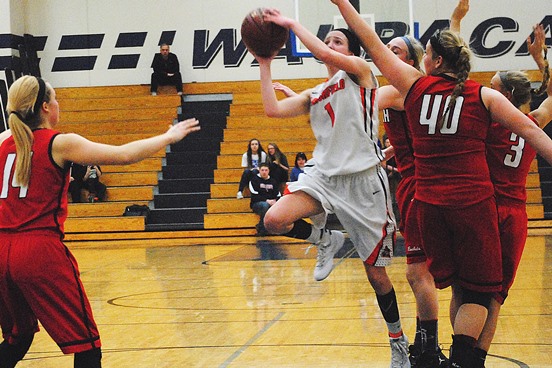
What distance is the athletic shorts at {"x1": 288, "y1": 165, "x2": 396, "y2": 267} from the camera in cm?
488

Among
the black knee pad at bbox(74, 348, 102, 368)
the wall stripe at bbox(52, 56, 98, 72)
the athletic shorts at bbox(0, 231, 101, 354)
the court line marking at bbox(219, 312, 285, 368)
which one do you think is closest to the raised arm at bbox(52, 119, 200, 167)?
the athletic shorts at bbox(0, 231, 101, 354)

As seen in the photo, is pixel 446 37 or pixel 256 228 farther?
pixel 256 228

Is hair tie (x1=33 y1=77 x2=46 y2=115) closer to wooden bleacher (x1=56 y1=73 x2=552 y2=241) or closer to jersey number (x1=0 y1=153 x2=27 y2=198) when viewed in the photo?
jersey number (x1=0 y1=153 x2=27 y2=198)

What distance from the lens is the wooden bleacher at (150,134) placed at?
1539cm

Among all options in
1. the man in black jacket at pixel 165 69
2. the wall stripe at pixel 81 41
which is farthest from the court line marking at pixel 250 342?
the wall stripe at pixel 81 41

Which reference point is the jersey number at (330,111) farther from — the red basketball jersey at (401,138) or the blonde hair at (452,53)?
the blonde hair at (452,53)

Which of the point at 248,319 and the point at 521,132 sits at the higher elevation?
the point at 521,132

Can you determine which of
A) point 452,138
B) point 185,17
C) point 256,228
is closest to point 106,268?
point 256,228

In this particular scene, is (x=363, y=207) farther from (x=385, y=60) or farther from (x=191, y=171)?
(x=191, y=171)

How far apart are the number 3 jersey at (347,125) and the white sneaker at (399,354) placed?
0.99 meters

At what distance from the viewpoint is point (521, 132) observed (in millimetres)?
3670

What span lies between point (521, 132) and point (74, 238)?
41.5 feet

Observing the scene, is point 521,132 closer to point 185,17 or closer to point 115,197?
point 115,197

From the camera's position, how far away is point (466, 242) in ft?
12.7
